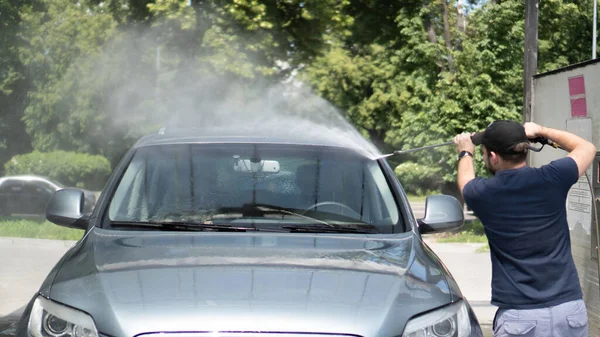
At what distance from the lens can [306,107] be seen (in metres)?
26.8

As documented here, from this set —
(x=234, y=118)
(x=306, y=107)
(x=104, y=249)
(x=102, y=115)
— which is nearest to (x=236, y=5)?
(x=234, y=118)

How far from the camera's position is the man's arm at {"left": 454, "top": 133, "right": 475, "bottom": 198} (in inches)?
154

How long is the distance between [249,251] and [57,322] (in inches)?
32.0

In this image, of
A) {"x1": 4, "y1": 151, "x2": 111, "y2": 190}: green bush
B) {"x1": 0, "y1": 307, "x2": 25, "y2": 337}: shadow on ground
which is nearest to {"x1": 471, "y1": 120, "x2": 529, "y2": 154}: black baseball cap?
{"x1": 0, "y1": 307, "x2": 25, "y2": 337}: shadow on ground

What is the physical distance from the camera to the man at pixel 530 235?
363cm

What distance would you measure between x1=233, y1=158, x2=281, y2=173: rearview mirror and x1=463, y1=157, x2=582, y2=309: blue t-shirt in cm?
127

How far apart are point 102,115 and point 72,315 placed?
47455mm

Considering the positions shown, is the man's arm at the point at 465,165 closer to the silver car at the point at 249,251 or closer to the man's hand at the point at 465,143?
the man's hand at the point at 465,143

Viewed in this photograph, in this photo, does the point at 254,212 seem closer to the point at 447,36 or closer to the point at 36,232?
the point at 36,232

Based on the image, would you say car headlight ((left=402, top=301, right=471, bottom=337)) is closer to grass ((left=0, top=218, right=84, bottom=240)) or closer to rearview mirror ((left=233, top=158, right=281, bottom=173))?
Answer: rearview mirror ((left=233, top=158, right=281, bottom=173))

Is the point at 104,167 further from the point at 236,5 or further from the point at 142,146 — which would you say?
the point at 142,146

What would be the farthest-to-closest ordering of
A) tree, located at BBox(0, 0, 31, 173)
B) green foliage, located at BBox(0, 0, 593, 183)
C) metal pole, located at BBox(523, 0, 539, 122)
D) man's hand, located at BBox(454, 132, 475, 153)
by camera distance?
tree, located at BBox(0, 0, 31, 173)
green foliage, located at BBox(0, 0, 593, 183)
metal pole, located at BBox(523, 0, 539, 122)
man's hand, located at BBox(454, 132, 475, 153)

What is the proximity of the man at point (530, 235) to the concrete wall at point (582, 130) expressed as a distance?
1.05 metres

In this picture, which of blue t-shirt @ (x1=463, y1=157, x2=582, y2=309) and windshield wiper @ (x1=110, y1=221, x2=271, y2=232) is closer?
blue t-shirt @ (x1=463, y1=157, x2=582, y2=309)
